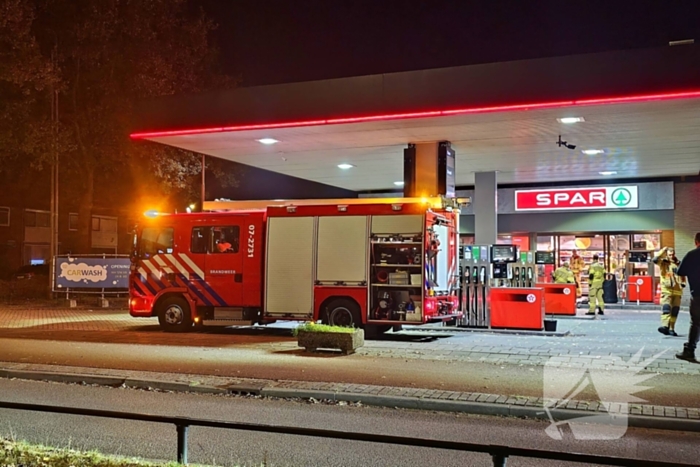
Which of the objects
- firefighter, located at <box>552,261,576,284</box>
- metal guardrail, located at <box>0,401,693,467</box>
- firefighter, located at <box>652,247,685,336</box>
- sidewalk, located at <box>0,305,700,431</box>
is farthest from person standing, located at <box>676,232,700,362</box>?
firefighter, located at <box>552,261,576,284</box>

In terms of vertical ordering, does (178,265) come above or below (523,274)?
above

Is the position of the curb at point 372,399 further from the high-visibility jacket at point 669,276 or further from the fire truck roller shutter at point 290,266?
the high-visibility jacket at point 669,276

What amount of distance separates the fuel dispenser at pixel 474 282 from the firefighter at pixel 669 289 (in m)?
3.76

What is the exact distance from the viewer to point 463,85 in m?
14.5

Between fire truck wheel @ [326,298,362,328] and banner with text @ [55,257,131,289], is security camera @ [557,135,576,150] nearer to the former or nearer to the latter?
fire truck wheel @ [326,298,362,328]

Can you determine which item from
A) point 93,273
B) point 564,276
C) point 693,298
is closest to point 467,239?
point 564,276

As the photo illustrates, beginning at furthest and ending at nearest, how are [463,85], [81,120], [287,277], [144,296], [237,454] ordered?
[81,120] < [144,296] < [287,277] < [463,85] < [237,454]

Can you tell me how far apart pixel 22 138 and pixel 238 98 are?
1446cm

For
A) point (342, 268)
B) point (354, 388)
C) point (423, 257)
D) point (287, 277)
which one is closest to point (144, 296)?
point (287, 277)

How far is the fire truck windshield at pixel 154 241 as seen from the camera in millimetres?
16922

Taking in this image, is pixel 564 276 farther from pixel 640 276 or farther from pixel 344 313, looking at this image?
pixel 344 313

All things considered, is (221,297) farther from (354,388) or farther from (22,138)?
(22,138)

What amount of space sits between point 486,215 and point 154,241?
9.54 metres

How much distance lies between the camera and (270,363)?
11367 mm
